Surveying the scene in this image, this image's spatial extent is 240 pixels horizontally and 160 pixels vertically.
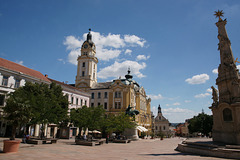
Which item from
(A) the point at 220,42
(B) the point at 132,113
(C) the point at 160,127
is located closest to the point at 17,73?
(B) the point at 132,113

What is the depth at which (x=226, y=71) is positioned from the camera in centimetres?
1647

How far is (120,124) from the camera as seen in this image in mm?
31516

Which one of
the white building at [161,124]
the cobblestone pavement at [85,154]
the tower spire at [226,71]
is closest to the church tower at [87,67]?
the cobblestone pavement at [85,154]

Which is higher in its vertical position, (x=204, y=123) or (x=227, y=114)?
(x=227, y=114)

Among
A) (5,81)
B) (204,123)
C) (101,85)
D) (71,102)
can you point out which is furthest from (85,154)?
(101,85)

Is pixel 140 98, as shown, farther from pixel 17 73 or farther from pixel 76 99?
pixel 17 73

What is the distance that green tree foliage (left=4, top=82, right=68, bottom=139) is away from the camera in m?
14.1

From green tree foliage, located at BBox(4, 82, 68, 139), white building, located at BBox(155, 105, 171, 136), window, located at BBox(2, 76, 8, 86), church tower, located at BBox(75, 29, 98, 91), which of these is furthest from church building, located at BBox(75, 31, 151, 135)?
white building, located at BBox(155, 105, 171, 136)

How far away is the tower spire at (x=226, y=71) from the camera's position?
50.7 feet

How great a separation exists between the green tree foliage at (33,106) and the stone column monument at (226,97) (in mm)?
16303

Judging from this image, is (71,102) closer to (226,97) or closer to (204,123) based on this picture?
(226,97)

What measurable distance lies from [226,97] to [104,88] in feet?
144

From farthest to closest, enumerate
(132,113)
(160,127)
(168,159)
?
(160,127), (132,113), (168,159)

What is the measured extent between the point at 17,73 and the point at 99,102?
30.5 meters
